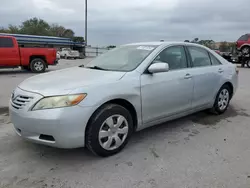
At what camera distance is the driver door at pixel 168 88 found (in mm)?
3371

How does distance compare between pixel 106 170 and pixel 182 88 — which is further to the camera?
pixel 182 88

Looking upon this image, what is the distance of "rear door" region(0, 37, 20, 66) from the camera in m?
11.4

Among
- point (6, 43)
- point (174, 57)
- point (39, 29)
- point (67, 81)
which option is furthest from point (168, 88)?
point (39, 29)

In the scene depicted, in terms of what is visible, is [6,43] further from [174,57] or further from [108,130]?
[108,130]

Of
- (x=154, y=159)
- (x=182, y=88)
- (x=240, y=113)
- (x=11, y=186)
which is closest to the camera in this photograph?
(x=11, y=186)

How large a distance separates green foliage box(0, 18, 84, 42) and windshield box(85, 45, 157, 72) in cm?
4668

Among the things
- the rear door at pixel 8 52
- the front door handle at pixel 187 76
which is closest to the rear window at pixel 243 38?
the rear door at pixel 8 52

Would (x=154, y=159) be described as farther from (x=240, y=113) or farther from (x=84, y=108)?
(x=240, y=113)

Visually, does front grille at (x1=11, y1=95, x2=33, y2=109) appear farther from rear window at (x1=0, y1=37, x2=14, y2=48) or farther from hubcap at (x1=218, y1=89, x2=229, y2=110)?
rear window at (x1=0, y1=37, x2=14, y2=48)

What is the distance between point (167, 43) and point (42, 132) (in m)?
2.38

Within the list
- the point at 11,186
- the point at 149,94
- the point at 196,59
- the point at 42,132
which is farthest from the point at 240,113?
the point at 11,186

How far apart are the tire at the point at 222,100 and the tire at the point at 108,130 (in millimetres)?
2333

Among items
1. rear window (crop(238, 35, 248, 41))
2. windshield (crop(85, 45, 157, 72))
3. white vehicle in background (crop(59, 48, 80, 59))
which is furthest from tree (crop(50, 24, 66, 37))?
windshield (crop(85, 45, 157, 72))

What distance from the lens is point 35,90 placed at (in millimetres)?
2867
